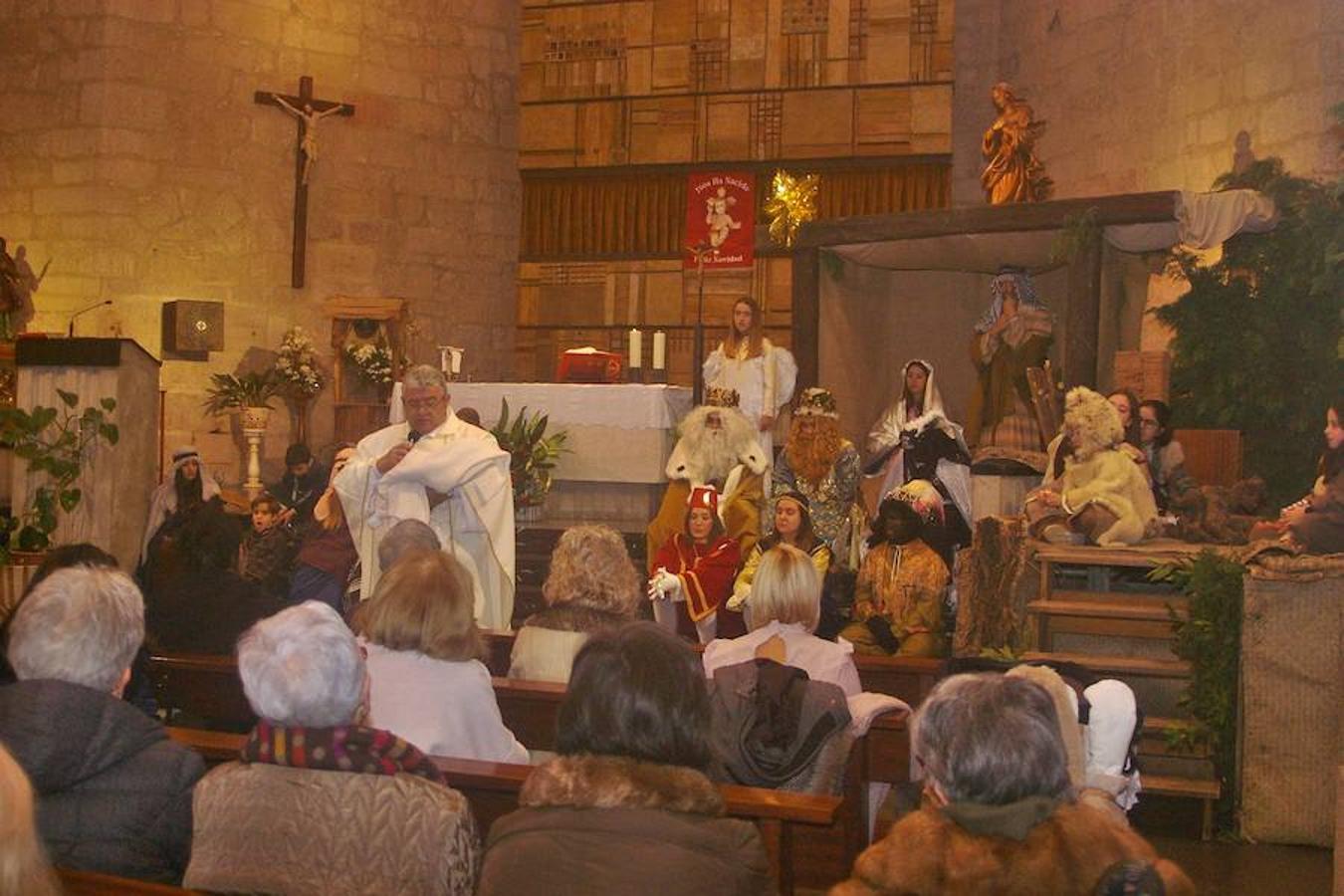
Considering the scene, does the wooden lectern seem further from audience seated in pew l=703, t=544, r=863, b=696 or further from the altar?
audience seated in pew l=703, t=544, r=863, b=696

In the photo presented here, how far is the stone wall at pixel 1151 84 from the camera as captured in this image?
10.8 meters

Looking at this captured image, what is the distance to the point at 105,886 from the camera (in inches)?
116

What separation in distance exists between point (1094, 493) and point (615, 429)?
3.31 metres

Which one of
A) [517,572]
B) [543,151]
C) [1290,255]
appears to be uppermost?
[543,151]

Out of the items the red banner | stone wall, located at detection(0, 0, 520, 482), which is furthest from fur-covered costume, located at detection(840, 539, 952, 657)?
stone wall, located at detection(0, 0, 520, 482)

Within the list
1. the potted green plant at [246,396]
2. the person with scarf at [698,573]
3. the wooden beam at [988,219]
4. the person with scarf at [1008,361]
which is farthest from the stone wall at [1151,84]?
the potted green plant at [246,396]

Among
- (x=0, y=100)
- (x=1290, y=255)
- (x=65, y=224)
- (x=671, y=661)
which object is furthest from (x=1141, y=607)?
(x=0, y=100)

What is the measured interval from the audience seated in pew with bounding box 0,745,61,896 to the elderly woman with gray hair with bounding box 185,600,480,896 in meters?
0.98

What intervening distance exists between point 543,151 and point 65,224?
399 centimetres

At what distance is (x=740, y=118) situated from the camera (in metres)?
14.6

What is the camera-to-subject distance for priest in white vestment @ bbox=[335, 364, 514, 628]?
7.28 metres

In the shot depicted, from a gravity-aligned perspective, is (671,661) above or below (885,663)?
above

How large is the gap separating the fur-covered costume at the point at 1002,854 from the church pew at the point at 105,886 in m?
1.11

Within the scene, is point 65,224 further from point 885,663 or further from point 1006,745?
point 1006,745
